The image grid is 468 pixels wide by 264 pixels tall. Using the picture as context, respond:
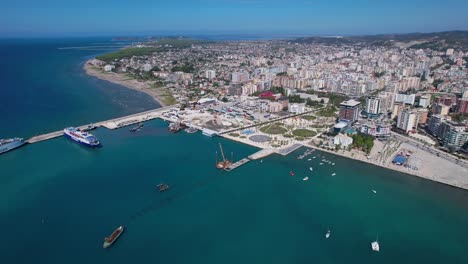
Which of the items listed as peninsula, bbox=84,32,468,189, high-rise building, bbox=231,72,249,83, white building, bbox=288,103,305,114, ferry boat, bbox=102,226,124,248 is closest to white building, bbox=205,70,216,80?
peninsula, bbox=84,32,468,189

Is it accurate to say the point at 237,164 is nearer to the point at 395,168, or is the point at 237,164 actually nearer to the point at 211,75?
the point at 395,168

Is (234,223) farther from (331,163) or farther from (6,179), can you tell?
(6,179)

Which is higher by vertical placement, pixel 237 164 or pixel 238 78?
pixel 238 78

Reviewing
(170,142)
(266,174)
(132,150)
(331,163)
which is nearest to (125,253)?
(266,174)

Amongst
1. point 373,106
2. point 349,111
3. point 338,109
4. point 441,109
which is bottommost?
point 338,109

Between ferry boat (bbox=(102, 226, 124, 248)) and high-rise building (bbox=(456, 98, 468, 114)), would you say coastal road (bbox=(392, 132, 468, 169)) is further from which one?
ferry boat (bbox=(102, 226, 124, 248))

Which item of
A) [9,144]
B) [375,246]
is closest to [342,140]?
[375,246]

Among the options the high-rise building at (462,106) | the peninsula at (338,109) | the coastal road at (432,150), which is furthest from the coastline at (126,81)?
the high-rise building at (462,106)
